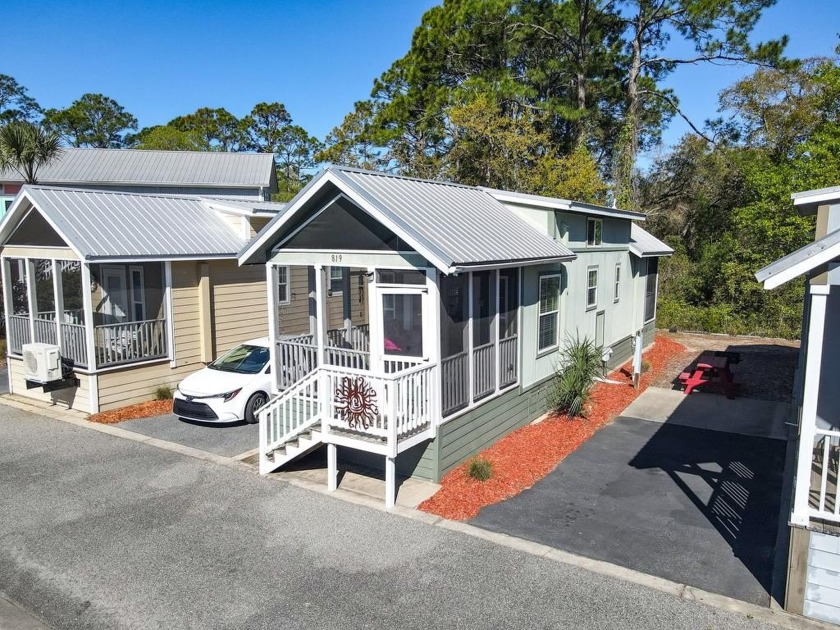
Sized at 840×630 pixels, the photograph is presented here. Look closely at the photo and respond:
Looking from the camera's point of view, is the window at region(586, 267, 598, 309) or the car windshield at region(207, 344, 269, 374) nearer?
the car windshield at region(207, 344, 269, 374)

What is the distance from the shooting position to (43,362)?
502 inches

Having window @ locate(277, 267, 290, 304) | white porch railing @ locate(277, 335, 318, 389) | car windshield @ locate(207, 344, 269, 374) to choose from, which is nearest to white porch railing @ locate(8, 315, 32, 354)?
car windshield @ locate(207, 344, 269, 374)

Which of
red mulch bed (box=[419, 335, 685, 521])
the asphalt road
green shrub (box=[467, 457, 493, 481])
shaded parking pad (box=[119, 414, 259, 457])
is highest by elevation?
green shrub (box=[467, 457, 493, 481])

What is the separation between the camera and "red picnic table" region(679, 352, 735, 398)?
14.2m

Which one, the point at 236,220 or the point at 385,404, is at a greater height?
the point at 236,220

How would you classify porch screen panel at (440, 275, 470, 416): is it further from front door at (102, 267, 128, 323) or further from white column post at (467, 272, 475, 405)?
front door at (102, 267, 128, 323)

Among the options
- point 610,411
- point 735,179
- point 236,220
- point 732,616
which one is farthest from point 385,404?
point 735,179

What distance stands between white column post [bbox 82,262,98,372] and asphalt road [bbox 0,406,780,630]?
→ 12.2 ft

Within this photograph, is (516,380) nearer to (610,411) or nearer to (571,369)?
(571,369)

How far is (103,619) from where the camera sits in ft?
20.0

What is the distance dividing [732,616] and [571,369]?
6828 millimetres

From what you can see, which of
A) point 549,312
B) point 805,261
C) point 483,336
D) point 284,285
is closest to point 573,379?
point 549,312

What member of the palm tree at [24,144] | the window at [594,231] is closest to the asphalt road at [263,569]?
the window at [594,231]

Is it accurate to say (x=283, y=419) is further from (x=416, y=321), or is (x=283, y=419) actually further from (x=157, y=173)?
(x=157, y=173)
